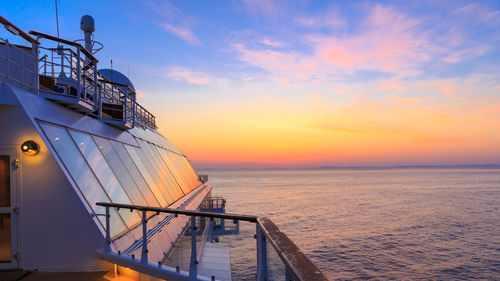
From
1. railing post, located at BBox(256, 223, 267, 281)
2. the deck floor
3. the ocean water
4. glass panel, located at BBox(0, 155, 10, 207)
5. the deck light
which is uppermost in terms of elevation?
the deck light

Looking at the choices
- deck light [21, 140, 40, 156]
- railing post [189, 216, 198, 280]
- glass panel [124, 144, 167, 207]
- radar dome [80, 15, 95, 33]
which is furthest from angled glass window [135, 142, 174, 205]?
radar dome [80, 15, 95, 33]

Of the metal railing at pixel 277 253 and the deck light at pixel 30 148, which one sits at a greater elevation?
the deck light at pixel 30 148

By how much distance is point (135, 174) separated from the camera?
10.8m

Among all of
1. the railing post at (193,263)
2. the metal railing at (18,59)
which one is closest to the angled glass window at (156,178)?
the metal railing at (18,59)

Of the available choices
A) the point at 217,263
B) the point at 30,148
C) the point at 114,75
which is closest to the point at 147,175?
the point at 217,263

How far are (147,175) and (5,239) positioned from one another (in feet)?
18.6

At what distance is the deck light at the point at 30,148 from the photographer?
6.67 m

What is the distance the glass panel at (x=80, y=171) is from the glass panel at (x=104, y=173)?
24 cm

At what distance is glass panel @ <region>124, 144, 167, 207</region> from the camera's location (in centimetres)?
1180

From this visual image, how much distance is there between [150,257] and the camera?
21.2 ft

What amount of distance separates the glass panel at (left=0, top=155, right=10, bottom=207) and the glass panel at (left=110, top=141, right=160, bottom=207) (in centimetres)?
375

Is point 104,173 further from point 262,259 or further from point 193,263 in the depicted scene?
point 262,259

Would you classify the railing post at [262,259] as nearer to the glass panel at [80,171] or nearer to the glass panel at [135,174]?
the glass panel at [80,171]

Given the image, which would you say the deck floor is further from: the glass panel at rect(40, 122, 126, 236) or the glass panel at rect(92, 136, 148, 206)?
the glass panel at rect(40, 122, 126, 236)
